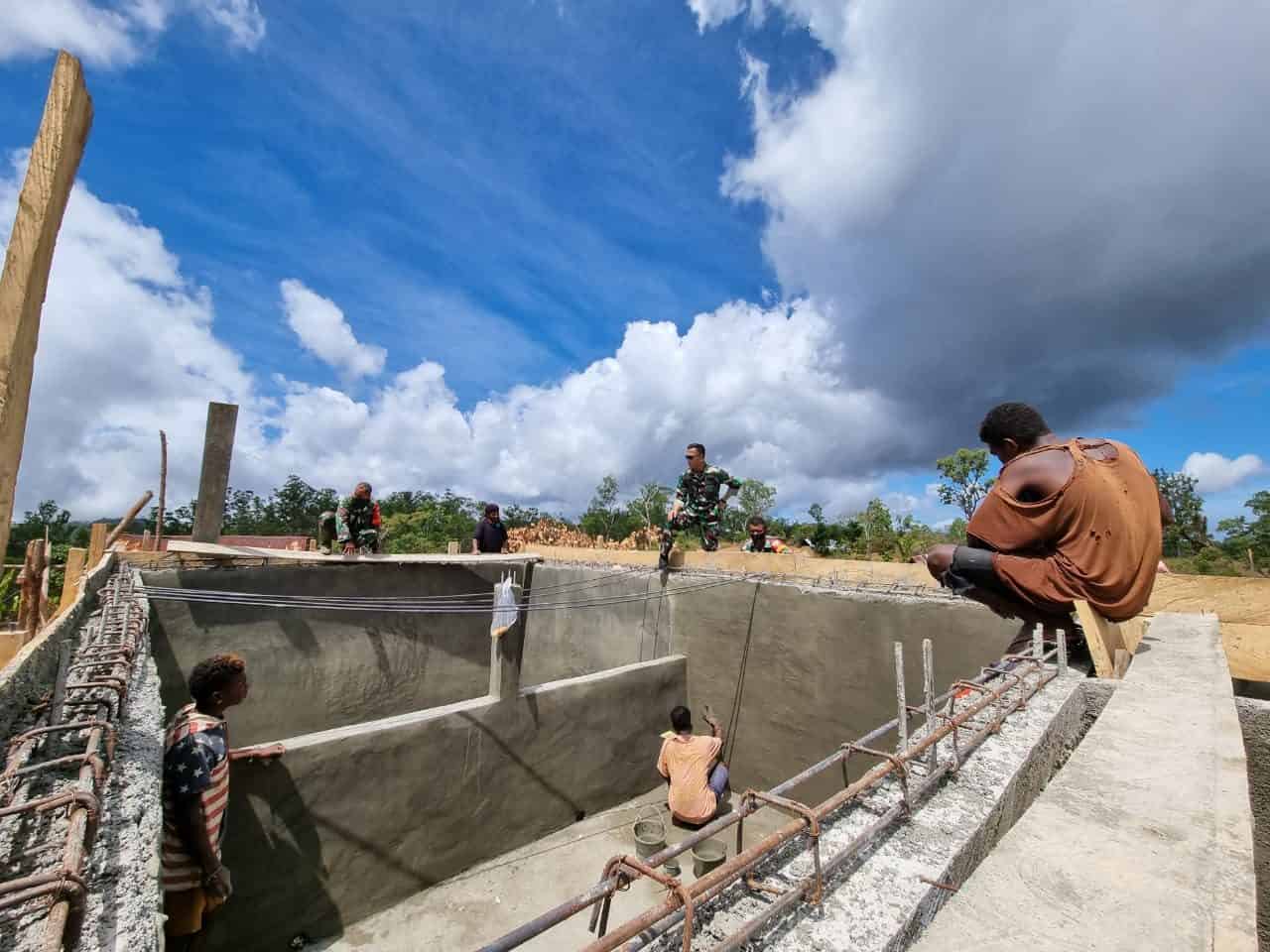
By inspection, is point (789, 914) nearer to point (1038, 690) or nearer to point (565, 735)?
point (1038, 690)

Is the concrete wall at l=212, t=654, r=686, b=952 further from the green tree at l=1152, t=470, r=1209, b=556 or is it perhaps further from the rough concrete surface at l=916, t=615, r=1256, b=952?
the green tree at l=1152, t=470, r=1209, b=556

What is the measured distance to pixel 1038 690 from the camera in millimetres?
2908

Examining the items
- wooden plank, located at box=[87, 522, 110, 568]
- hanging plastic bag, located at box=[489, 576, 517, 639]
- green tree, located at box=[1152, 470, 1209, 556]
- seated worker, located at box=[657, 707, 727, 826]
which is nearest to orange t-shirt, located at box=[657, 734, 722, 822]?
seated worker, located at box=[657, 707, 727, 826]

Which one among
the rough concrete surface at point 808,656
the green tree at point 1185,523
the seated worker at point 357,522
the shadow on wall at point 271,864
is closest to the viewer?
the shadow on wall at point 271,864

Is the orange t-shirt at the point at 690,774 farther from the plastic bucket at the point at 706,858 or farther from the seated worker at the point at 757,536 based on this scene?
the seated worker at the point at 757,536

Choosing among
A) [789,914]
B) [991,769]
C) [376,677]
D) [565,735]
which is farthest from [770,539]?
[789,914]

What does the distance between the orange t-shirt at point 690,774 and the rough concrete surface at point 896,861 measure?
3.06 m

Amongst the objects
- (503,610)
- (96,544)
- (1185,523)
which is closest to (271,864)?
(503,610)

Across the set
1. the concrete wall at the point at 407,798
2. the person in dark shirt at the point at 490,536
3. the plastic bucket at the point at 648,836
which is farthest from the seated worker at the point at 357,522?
the plastic bucket at the point at 648,836

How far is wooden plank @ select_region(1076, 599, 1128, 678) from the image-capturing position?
2619 mm

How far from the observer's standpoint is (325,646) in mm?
7652

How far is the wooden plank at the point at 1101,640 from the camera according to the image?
2619 millimetres

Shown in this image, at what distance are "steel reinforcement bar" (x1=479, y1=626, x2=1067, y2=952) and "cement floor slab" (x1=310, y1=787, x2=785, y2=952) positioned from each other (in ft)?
10.1

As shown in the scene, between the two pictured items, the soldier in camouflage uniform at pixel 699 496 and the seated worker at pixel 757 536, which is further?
the seated worker at pixel 757 536
